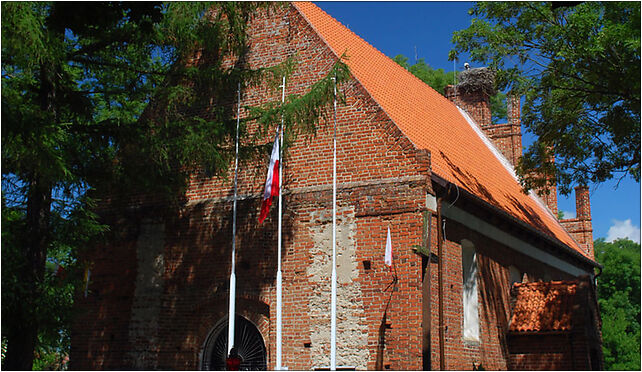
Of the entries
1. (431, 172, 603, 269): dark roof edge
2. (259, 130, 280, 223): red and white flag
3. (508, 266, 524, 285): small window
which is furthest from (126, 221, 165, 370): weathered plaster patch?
(508, 266, 524, 285): small window

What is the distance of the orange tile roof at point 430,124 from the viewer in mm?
16969

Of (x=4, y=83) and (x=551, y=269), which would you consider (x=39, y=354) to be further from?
(x=551, y=269)

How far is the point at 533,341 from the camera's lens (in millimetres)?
17078

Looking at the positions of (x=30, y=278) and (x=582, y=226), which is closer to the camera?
(x=30, y=278)

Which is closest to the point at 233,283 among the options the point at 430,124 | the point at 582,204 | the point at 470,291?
the point at 470,291

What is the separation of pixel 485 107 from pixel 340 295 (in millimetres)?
16115

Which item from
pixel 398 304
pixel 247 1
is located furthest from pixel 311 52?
pixel 398 304

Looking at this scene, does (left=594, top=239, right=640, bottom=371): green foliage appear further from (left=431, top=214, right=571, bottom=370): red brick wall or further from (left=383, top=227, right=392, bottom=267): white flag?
(left=383, top=227, right=392, bottom=267): white flag

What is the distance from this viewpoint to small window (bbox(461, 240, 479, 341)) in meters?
16.4

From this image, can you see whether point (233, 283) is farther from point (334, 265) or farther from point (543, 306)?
point (543, 306)

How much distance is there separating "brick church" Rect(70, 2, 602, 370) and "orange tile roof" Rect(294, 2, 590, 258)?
0.38 feet

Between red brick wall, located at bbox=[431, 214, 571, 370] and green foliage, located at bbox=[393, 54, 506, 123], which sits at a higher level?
green foliage, located at bbox=[393, 54, 506, 123]

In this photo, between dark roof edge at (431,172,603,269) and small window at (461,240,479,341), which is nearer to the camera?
dark roof edge at (431,172,603,269)

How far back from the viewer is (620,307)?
144 feet
